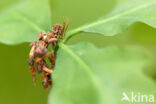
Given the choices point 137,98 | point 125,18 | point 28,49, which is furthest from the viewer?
point 28,49

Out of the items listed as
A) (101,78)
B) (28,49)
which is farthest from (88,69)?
(28,49)

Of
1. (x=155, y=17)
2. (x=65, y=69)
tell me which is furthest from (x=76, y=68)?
(x=155, y=17)

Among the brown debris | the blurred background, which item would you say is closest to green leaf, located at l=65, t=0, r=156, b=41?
the brown debris

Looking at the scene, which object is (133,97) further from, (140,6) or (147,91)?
(140,6)

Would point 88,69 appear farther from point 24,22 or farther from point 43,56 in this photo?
point 24,22

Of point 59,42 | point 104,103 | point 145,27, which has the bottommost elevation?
point 104,103

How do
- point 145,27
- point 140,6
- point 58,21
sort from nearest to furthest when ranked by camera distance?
point 140,6
point 145,27
point 58,21

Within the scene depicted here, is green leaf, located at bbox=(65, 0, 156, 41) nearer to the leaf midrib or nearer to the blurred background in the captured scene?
the leaf midrib

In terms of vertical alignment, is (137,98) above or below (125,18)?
below
